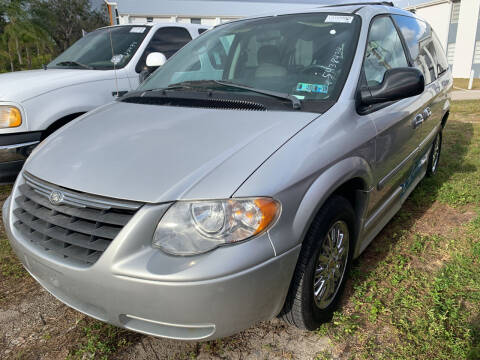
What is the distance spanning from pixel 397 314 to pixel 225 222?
139 centimetres

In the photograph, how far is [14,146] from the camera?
11.3ft

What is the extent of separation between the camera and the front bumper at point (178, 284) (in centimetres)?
149

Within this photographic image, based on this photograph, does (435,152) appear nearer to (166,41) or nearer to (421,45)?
(421,45)

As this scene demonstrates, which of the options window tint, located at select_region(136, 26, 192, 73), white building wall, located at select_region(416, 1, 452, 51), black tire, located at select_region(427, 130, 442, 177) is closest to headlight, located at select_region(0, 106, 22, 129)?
window tint, located at select_region(136, 26, 192, 73)

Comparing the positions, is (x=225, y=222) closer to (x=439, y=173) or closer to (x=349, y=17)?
(x=349, y=17)

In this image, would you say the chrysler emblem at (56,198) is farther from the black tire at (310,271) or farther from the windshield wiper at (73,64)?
the windshield wiper at (73,64)

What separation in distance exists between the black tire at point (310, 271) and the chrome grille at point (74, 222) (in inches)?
32.7

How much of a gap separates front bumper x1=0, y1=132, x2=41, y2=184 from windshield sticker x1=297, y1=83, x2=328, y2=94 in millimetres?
2636

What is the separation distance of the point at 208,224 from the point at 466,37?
26.1 meters

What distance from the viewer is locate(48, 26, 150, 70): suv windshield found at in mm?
4457

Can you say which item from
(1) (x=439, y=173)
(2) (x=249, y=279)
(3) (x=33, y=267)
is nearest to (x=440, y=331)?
(2) (x=249, y=279)

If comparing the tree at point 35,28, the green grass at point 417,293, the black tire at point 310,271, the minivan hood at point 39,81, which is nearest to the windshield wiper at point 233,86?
the black tire at point 310,271

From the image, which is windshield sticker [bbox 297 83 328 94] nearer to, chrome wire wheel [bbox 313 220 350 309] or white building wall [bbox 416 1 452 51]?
chrome wire wheel [bbox 313 220 350 309]

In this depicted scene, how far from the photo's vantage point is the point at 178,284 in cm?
147
